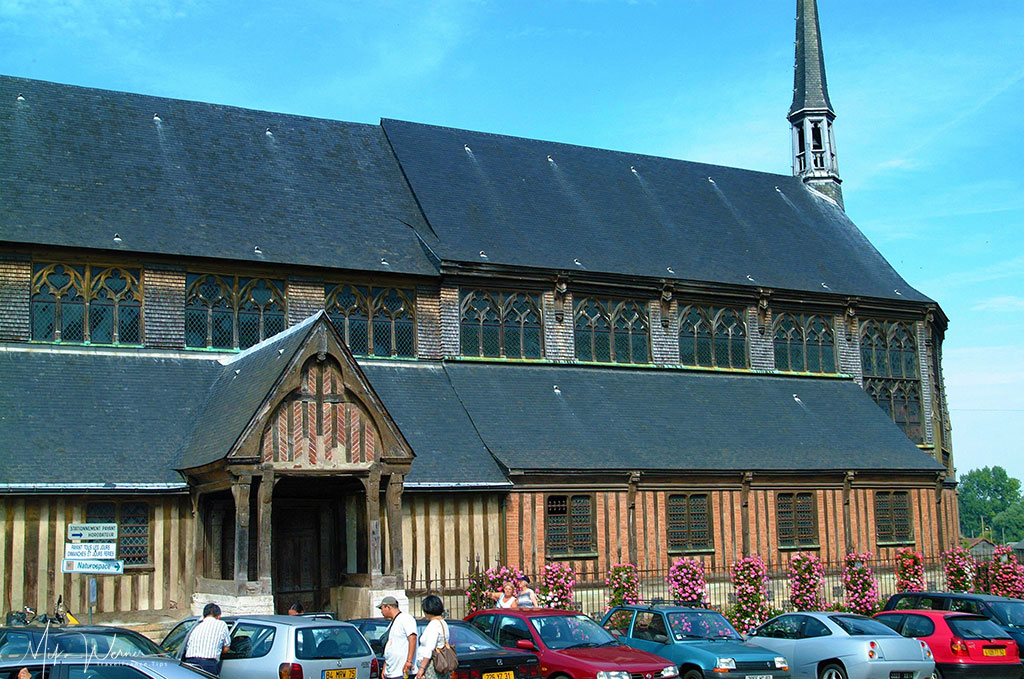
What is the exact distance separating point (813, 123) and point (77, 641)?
113 ft

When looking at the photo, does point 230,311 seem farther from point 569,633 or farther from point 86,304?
point 569,633

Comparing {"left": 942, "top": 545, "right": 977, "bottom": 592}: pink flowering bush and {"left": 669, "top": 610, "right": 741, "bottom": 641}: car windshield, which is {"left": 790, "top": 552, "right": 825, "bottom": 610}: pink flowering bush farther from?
{"left": 669, "top": 610, "right": 741, "bottom": 641}: car windshield

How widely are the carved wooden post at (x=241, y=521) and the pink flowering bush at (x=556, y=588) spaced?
22.1 ft

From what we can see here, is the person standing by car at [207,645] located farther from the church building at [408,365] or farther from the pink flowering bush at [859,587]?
the pink flowering bush at [859,587]

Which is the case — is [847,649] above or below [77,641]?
below

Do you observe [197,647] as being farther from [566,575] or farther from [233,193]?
[233,193]

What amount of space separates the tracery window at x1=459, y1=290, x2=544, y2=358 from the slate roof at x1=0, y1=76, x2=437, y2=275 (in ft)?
5.47

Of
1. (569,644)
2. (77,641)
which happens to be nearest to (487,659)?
(569,644)

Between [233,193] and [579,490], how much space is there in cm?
1156

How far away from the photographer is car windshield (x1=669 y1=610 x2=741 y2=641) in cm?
1789

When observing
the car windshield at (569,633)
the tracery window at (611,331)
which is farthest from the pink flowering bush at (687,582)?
the car windshield at (569,633)

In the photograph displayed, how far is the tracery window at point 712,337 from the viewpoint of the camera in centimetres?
3238

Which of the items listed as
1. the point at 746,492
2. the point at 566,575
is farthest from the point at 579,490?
the point at 746,492

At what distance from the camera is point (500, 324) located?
29703 millimetres
